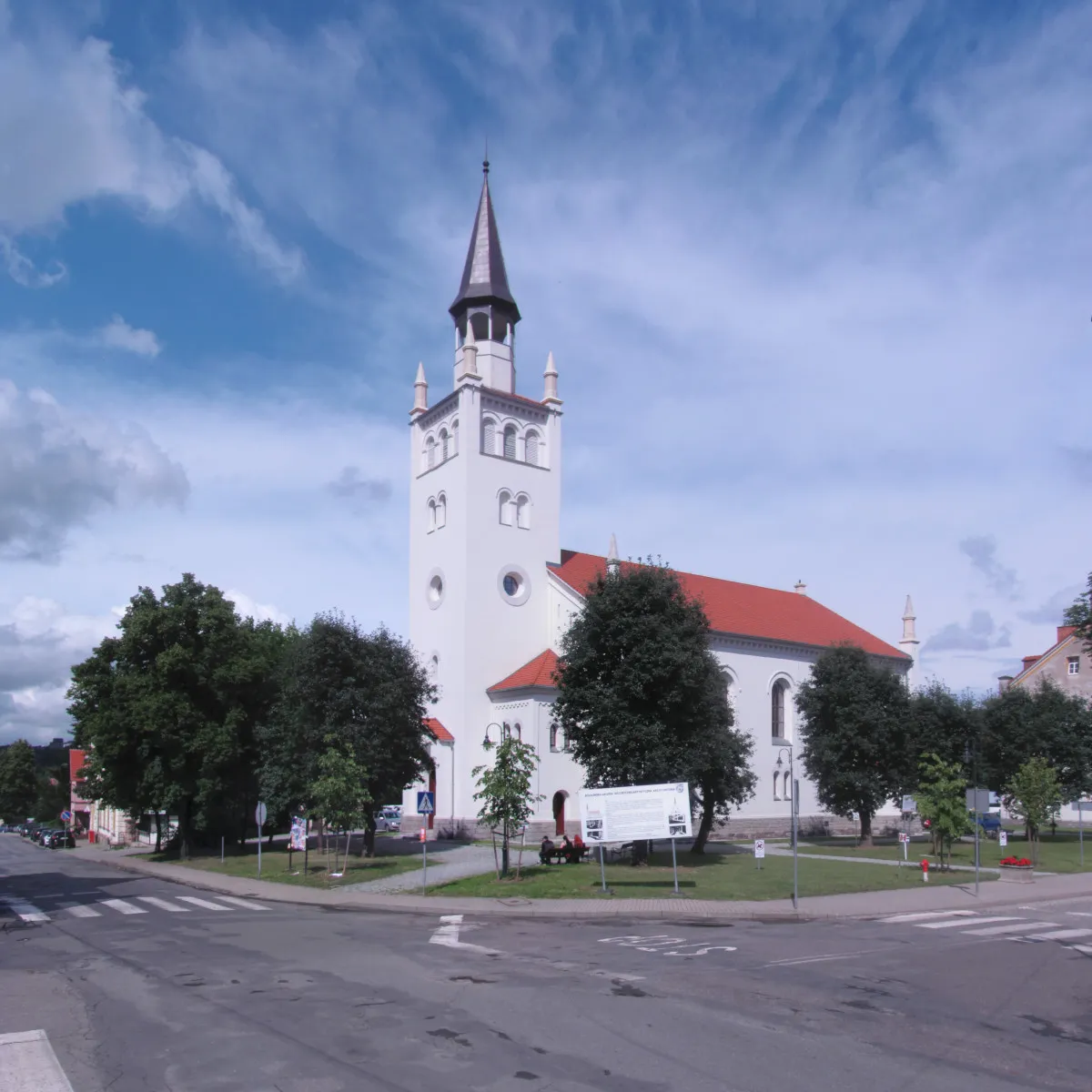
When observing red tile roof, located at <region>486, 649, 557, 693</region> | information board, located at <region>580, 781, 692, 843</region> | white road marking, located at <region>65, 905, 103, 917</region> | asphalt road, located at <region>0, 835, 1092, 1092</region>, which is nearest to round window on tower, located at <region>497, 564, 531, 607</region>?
red tile roof, located at <region>486, 649, 557, 693</region>

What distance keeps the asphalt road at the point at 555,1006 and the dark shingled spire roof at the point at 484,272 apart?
3563 cm

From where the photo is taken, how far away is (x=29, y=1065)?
8484 mm

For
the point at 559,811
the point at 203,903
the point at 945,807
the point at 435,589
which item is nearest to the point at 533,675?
the point at 559,811

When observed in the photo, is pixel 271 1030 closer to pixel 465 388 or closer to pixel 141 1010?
pixel 141 1010

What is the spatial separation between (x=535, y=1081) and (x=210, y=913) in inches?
606

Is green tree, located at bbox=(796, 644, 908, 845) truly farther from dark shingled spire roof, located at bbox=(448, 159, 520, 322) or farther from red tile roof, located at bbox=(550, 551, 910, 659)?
dark shingled spire roof, located at bbox=(448, 159, 520, 322)

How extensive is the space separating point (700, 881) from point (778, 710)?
26826mm

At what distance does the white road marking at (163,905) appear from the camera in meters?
21.4

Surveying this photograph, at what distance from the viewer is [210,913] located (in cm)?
2081

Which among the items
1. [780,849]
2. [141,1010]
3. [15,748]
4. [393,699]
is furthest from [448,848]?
[15,748]

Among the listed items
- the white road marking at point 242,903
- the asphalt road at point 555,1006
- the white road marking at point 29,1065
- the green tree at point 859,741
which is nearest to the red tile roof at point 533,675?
the green tree at point 859,741

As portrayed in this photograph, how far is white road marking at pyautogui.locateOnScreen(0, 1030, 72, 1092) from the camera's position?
788cm

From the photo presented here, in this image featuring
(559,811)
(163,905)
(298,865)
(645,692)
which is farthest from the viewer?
(559,811)

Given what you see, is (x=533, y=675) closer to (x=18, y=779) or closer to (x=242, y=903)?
(x=242, y=903)
